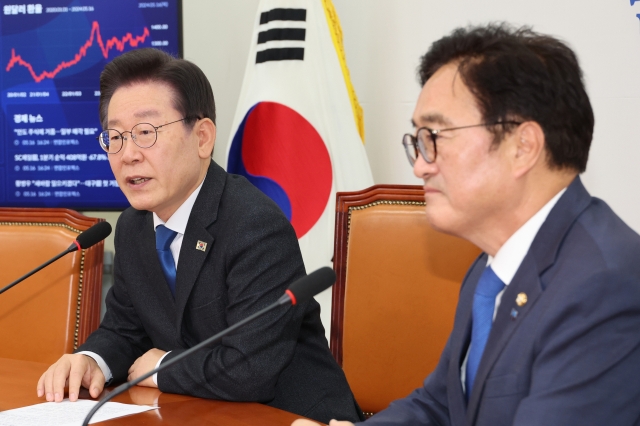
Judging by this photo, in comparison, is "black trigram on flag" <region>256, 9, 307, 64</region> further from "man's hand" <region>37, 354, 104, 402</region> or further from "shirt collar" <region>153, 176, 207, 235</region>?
"man's hand" <region>37, 354, 104, 402</region>

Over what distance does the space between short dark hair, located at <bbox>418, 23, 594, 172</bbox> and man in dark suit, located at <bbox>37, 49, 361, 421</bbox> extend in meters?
0.77

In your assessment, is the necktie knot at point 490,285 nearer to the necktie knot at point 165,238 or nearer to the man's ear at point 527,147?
the man's ear at point 527,147

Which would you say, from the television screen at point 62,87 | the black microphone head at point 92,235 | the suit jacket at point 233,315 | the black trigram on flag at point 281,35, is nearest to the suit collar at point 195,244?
the suit jacket at point 233,315

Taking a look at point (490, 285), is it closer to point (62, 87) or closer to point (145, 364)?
point (145, 364)

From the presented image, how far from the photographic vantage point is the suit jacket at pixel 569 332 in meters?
1.07

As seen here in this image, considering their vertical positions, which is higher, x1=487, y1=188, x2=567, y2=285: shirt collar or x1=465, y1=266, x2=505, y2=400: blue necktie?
x1=487, y1=188, x2=567, y2=285: shirt collar

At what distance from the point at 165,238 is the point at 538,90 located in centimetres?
118

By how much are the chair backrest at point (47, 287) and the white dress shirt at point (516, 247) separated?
4.91ft

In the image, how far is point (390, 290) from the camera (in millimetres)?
2146

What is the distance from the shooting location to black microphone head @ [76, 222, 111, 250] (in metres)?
1.90

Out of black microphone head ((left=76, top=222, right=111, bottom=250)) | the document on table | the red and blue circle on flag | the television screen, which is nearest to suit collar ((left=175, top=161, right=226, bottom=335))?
black microphone head ((left=76, top=222, right=111, bottom=250))

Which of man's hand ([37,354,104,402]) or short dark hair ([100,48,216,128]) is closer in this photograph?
man's hand ([37,354,104,402])

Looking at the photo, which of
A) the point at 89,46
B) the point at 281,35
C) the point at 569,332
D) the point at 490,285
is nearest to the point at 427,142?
the point at 490,285

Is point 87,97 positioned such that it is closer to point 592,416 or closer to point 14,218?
point 14,218
